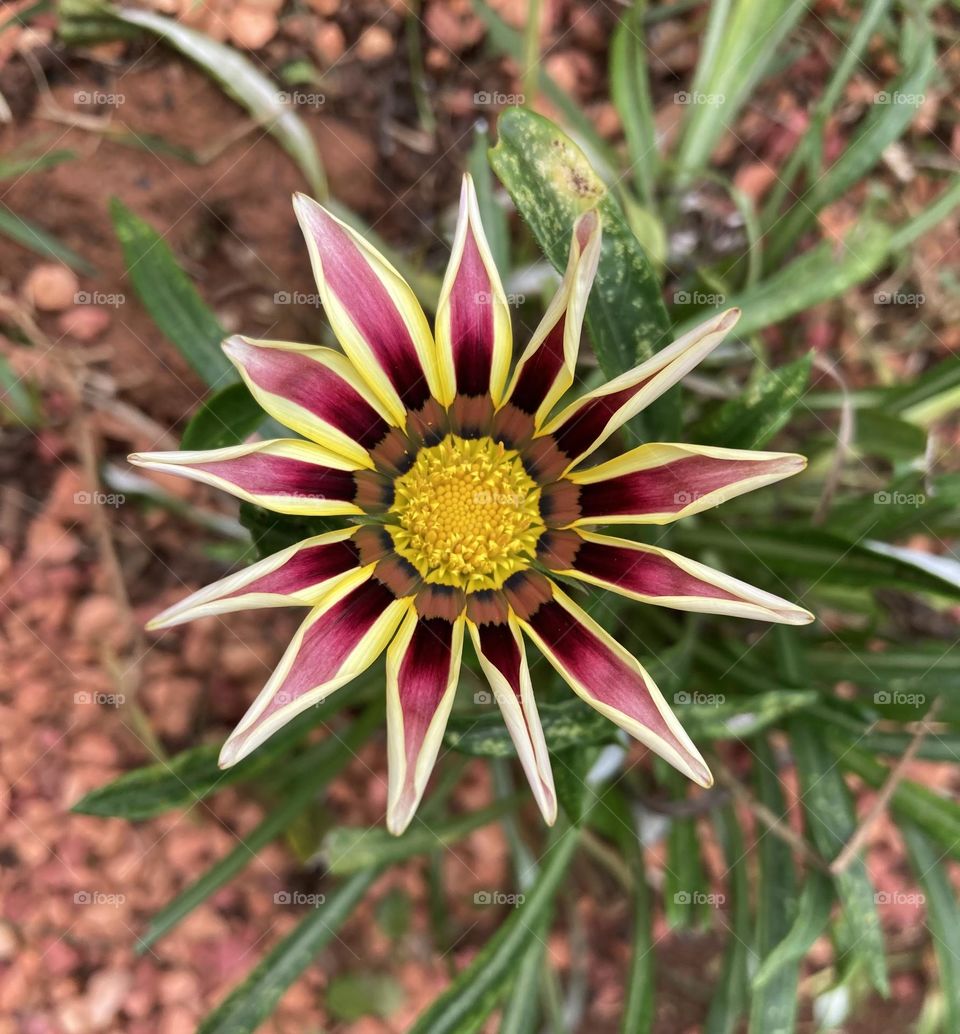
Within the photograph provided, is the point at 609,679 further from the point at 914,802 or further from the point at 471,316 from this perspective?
the point at 914,802

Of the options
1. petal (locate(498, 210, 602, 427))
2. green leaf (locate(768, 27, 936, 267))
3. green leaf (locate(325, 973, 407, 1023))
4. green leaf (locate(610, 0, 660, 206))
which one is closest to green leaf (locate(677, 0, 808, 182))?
green leaf (locate(610, 0, 660, 206))

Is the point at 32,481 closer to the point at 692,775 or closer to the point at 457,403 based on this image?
the point at 457,403

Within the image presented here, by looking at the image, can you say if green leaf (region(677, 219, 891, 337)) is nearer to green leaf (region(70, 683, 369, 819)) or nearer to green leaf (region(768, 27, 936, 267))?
green leaf (region(768, 27, 936, 267))
